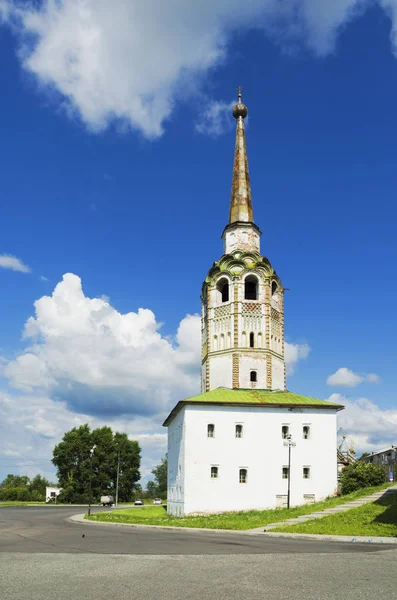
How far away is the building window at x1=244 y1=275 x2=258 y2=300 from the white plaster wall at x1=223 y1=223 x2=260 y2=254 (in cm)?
344

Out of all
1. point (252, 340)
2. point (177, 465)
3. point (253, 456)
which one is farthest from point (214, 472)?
point (252, 340)

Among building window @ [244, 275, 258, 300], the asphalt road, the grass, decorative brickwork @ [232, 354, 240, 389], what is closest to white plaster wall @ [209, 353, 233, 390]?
decorative brickwork @ [232, 354, 240, 389]

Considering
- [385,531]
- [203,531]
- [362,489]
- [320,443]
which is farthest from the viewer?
[320,443]

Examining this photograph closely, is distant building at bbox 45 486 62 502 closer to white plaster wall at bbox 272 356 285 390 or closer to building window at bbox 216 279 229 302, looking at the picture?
building window at bbox 216 279 229 302

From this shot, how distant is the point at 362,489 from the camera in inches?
1555

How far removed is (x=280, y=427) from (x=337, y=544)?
74.5 feet

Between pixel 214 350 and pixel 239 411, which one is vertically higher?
pixel 214 350

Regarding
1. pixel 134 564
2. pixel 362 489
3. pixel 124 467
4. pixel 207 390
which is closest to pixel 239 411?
pixel 207 390

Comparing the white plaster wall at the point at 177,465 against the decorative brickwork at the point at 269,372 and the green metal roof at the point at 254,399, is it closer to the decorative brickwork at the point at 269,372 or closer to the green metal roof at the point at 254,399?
the green metal roof at the point at 254,399

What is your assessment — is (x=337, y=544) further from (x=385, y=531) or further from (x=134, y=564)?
(x=134, y=564)

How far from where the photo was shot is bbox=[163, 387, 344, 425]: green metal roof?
41406mm

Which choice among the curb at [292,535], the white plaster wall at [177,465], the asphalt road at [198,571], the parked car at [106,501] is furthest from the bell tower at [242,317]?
the parked car at [106,501]

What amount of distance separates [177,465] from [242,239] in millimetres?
21187

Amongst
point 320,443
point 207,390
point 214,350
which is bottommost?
point 320,443
